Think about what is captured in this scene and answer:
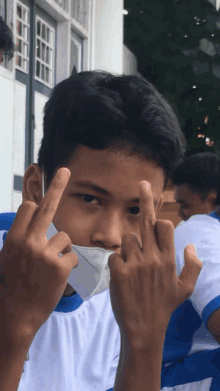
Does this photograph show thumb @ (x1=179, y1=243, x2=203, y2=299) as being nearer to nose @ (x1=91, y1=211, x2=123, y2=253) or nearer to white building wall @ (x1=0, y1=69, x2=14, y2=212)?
nose @ (x1=91, y1=211, x2=123, y2=253)

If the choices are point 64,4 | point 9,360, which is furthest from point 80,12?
point 9,360

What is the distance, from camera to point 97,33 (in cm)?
446

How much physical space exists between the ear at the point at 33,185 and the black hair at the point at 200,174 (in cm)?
164

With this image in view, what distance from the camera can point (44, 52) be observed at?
152 inches

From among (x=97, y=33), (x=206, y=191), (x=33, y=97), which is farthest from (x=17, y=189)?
(x=97, y=33)

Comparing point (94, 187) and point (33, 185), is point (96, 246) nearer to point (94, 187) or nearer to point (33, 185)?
point (94, 187)

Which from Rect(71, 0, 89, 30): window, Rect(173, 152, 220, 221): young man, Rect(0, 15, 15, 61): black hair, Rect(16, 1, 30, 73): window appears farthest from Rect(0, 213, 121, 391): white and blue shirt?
Rect(71, 0, 89, 30): window

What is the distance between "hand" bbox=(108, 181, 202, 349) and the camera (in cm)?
63

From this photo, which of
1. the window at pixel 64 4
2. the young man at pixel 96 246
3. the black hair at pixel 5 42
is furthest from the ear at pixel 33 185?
the window at pixel 64 4

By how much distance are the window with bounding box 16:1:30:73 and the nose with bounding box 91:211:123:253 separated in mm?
2698

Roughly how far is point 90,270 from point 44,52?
328cm

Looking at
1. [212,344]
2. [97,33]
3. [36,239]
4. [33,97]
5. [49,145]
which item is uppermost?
[97,33]

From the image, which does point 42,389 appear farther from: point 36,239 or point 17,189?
point 17,189

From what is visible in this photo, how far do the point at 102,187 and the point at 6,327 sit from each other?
1.22 ft
